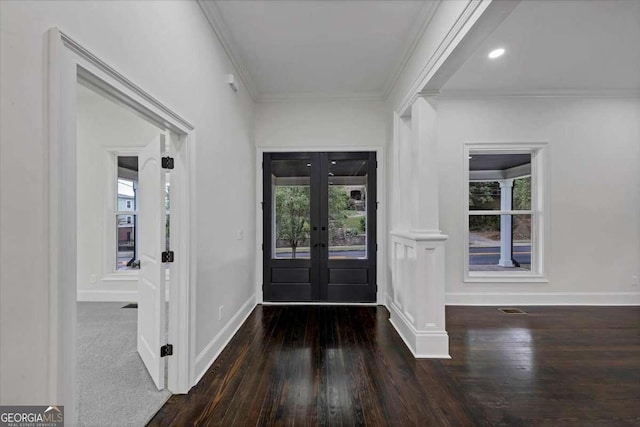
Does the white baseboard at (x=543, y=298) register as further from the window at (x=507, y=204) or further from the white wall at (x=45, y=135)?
the white wall at (x=45, y=135)

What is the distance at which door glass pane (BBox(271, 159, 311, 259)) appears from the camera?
4.23 metres

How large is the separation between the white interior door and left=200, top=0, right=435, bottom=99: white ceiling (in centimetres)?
142

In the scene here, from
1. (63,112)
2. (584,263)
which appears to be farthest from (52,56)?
(584,263)

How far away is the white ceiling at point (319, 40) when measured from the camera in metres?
2.45

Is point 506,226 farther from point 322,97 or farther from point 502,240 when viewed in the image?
point 322,97

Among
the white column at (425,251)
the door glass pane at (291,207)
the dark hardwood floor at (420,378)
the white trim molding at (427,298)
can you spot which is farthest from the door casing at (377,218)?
the white trim molding at (427,298)

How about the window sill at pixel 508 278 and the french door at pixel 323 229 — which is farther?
the french door at pixel 323 229

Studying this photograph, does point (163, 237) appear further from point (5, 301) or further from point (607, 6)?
point (607, 6)

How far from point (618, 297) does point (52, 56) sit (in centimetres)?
624

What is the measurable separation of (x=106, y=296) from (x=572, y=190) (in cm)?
701

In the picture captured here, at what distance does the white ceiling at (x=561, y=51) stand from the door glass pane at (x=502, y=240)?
6.21ft

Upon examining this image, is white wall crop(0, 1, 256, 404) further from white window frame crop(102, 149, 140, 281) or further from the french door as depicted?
white window frame crop(102, 149, 140, 281)

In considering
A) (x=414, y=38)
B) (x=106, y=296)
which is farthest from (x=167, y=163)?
(x=106, y=296)

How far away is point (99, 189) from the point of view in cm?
430
